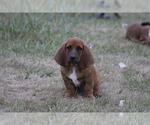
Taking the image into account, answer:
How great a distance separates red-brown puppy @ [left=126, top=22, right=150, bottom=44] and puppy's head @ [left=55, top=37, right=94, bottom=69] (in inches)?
120

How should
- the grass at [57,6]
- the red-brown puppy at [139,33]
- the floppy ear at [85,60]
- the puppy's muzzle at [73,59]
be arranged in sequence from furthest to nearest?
the red-brown puppy at [139,33] < the grass at [57,6] < the floppy ear at [85,60] < the puppy's muzzle at [73,59]

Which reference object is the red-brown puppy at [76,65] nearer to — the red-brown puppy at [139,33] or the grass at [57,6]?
the grass at [57,6]

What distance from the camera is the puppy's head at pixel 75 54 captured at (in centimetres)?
337

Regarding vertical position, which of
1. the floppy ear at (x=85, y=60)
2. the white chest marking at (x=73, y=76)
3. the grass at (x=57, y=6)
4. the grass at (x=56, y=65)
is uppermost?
the grass at (x=57, y=6)

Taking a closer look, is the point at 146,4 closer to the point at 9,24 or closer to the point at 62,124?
the point at 9,24

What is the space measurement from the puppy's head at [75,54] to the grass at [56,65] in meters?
0.41

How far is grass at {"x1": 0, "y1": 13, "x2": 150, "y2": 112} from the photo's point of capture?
340cm

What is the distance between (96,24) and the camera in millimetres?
7699

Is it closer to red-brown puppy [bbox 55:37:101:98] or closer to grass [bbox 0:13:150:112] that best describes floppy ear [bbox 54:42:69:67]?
red-brown puppy [bbox 55:37:101:98]

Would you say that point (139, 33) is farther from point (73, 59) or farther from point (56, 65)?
point (73, 59)

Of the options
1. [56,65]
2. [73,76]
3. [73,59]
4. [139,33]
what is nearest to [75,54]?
[73,59]

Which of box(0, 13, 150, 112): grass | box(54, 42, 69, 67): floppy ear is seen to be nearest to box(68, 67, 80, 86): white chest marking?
box(54, 42, 69, 67): floppy ear

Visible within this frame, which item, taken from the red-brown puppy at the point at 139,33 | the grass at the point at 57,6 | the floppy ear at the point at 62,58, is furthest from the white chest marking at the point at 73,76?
the red-brown puppy at the point at 139,33

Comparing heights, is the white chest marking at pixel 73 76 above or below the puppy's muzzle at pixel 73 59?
below
